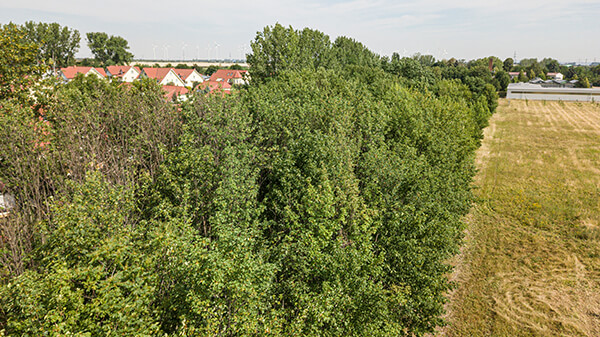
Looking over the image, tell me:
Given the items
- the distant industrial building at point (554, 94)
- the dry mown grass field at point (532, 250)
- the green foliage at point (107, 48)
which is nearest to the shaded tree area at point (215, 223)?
the dry mown grass field at point (532, 250)

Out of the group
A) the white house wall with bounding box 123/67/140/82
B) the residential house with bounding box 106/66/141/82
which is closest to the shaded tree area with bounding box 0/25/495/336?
the residential house with bounding box 106/66/141/82

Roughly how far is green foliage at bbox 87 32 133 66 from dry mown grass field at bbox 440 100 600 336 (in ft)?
480

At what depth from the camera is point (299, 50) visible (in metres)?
47.9

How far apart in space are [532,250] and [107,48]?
528ft

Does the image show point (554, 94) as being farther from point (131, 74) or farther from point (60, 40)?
point (60, 40)

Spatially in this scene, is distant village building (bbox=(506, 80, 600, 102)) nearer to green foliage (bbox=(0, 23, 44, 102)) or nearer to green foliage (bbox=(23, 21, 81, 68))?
green foliage (bbox=(0, 23, 44, 102))

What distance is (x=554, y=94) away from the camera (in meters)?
118

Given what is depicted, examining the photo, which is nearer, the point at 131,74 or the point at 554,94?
the point at 131,74

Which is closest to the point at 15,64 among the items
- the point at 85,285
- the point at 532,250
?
the point at 85,285

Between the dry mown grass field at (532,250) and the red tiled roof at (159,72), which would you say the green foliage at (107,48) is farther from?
the dry mown grass field at (532,250)

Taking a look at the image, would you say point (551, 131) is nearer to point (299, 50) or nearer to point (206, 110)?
point (299, 50)

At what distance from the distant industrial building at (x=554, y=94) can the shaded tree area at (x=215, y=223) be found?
126 metres

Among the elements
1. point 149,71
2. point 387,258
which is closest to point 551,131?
point 387,258

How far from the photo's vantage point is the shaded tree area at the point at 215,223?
905cm
